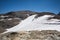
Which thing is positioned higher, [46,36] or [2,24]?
[2,24]

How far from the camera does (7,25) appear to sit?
1410 cm

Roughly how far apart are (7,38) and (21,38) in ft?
2.55

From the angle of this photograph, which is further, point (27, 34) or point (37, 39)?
point (27, 34)

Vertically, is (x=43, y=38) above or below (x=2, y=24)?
below

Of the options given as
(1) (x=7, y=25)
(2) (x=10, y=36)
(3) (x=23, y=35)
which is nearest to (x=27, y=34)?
(3) (x=23, y=35)

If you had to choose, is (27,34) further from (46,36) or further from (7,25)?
(7,25)

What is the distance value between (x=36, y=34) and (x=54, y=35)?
1.02 m

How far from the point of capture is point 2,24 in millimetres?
14461

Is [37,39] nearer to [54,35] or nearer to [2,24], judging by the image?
[54,35]

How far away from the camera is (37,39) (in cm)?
925

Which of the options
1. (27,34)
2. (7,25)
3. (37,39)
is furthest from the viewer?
(7,25)

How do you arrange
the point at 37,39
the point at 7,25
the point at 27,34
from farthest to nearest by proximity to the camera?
the point at 7,25, the point at 27,34, the point at 37,39

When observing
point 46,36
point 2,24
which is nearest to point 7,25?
point 2,24

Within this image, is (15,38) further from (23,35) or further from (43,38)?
(43,38)
